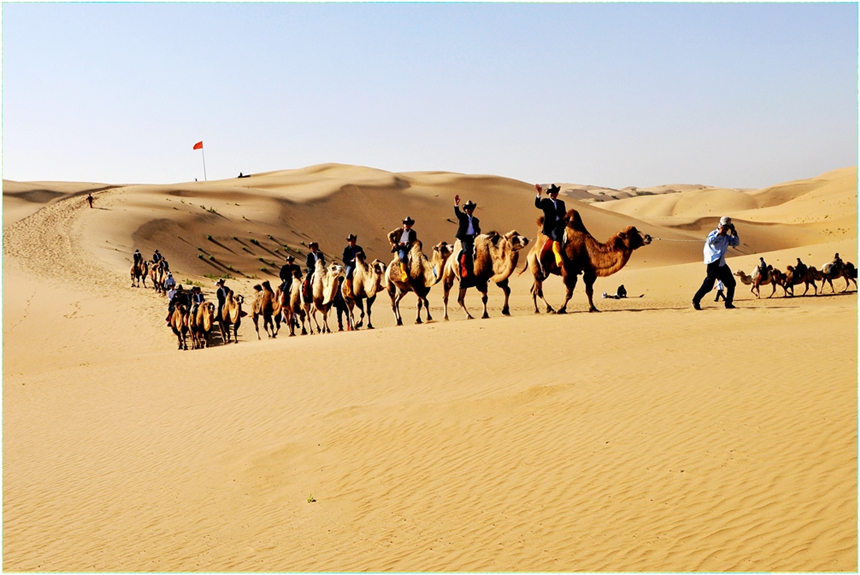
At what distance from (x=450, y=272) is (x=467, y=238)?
130 centimetres

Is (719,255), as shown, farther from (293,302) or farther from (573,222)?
(293,302)

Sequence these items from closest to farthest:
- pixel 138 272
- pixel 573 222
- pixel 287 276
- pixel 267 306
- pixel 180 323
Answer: pixel 573 222
pixel 180 323
pixel 287 276
pixel 267 306
pixel 138 272

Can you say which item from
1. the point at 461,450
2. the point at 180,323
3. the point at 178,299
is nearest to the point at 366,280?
the point at 180,323

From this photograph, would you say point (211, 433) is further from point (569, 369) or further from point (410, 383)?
point (569, 369)

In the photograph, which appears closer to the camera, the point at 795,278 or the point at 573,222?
the point at 573,222

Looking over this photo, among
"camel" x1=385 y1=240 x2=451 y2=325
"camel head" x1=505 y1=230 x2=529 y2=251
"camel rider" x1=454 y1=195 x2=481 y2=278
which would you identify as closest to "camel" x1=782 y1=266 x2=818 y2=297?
"camel head" x1=505 y1=230 x2=529 y2=251

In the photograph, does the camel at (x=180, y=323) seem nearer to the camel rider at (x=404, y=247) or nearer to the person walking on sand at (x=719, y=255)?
the camel rider at (x=404, y=247)

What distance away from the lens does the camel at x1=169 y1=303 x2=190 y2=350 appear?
76.0ft

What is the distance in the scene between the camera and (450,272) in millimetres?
19438

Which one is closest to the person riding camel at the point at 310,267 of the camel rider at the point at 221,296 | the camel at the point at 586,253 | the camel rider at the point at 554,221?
the camel rider at the point at 221,296

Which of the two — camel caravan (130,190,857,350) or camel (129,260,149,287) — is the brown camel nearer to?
camel (129,260,149,287)

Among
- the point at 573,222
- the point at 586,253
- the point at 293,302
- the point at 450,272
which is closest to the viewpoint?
the point at 586,253

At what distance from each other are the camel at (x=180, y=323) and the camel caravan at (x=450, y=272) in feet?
0.10

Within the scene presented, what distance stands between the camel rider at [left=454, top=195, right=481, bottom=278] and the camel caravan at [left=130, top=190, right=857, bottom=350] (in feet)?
0.07
